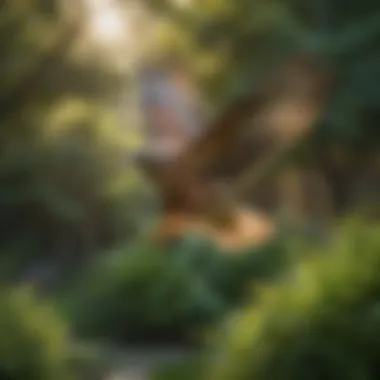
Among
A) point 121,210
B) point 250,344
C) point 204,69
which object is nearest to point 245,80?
point 204,69

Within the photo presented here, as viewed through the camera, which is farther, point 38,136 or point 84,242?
point 84,242

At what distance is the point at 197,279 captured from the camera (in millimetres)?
3252

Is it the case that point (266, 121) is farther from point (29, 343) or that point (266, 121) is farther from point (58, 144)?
point (29, 343)

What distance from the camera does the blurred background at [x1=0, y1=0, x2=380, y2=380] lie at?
2146 mm

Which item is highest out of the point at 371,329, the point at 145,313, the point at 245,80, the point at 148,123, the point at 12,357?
the point at 148,123

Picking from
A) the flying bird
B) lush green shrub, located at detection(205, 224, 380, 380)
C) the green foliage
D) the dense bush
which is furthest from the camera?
the flying bird

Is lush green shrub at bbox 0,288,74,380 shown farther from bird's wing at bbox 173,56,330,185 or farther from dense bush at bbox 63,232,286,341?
bird's wing at bbox 173,56,330,185

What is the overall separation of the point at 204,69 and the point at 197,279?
0.66m

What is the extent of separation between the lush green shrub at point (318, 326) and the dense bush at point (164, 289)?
77cm

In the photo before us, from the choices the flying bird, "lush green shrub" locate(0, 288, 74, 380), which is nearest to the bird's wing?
the flying bird

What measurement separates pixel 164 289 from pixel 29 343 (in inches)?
39.9

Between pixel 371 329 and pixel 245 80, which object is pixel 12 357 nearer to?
pixel 371 329

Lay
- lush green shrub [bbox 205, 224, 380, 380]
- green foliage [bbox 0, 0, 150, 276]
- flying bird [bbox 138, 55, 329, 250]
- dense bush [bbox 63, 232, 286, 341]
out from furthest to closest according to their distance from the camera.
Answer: flying bird [bbox 138, 55, 329, 250] → dense bush [bbox 63, 232, 286, 341] → green foliage [bbox 0, 0, 150, 276] → lush green shrub [bbox 205, 224, 380, 380]

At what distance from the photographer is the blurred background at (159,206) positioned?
2146 millimetres
